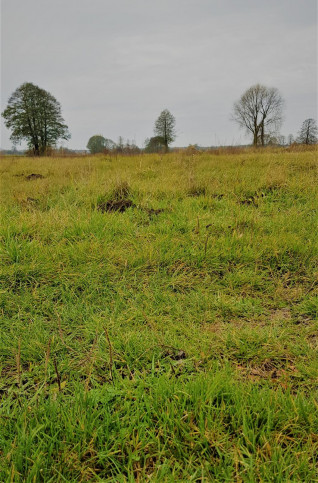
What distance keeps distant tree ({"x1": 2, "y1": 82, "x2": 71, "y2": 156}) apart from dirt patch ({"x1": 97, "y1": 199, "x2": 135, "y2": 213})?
2852 cm

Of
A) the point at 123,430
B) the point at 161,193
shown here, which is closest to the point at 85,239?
the point at 161,193

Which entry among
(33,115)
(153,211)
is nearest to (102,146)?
(153,211)

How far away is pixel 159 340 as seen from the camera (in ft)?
6.70

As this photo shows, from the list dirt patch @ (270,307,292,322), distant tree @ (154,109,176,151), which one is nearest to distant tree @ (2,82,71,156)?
A: distant tree @ (154,109,176,151)

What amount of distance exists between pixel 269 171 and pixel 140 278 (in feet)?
13.8

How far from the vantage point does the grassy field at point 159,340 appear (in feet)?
4.13

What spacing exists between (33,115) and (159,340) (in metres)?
34.3

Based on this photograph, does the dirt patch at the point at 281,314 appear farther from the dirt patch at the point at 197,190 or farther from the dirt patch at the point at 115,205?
the dirt patch at the point at 197,190

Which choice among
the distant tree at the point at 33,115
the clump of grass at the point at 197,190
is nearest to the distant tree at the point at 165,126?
the distant tree at the point at 33,115

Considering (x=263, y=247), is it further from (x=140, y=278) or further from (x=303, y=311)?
(x=140, y=278)

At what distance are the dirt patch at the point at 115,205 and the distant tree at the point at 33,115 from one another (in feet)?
93.6

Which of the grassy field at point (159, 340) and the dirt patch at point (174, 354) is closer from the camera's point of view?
the grassy field at point (159, 340)

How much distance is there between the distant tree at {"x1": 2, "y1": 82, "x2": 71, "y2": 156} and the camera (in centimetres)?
2973

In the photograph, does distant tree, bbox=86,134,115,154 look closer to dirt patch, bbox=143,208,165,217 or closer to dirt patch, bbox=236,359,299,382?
dirt patch, bbox=143,208,165,217
